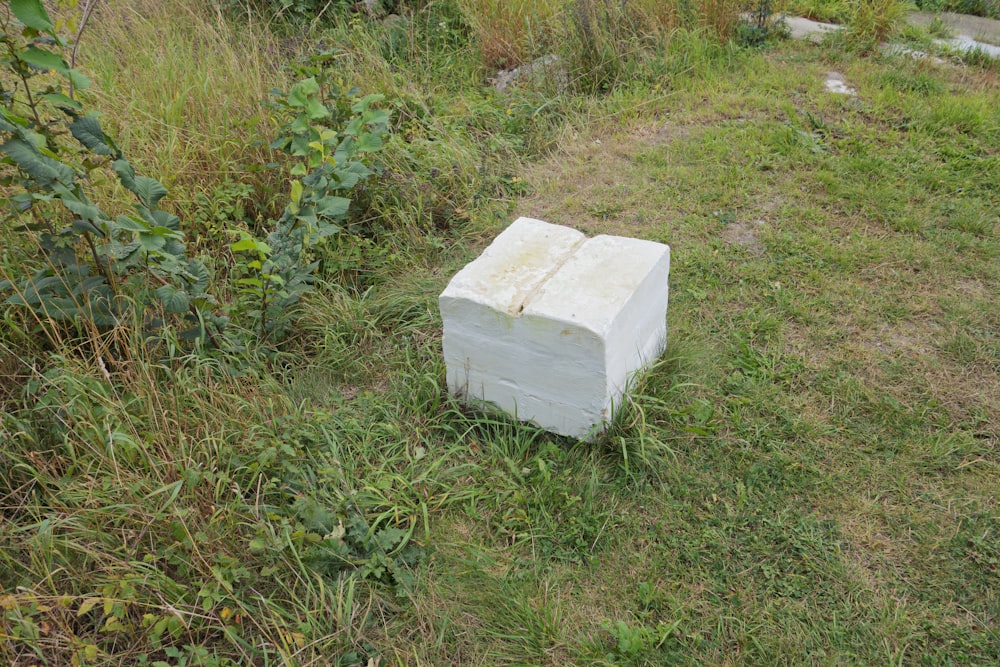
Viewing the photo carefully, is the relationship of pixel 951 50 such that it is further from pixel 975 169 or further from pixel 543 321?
pixel 543 321

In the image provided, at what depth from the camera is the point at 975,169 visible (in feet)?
14.6

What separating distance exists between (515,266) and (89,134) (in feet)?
5.50

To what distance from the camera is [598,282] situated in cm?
296

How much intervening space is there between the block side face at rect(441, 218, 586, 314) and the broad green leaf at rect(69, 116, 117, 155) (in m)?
1.38

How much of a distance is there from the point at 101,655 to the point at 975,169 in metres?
4.92

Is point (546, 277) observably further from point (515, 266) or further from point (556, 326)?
point (556, 326)

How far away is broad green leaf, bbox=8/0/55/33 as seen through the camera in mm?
2424

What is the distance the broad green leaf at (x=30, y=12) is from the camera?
2.42 m

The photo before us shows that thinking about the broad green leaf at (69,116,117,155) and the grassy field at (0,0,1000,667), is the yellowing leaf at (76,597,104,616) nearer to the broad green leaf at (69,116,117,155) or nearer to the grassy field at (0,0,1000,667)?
the grassy field at (0,0,1000,667)

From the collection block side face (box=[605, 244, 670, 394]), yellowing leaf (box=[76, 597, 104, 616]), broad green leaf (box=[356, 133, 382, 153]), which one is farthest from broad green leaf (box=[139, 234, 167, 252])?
block side face (box=[605, 244, 670, 394])

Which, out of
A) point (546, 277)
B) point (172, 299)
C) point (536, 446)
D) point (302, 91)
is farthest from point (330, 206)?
point (536, 446)

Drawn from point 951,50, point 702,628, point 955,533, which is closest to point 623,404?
point 702,628

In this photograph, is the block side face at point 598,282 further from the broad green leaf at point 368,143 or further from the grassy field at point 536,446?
the broad green leaf at point 368,143

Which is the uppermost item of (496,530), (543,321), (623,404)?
(543,321)
